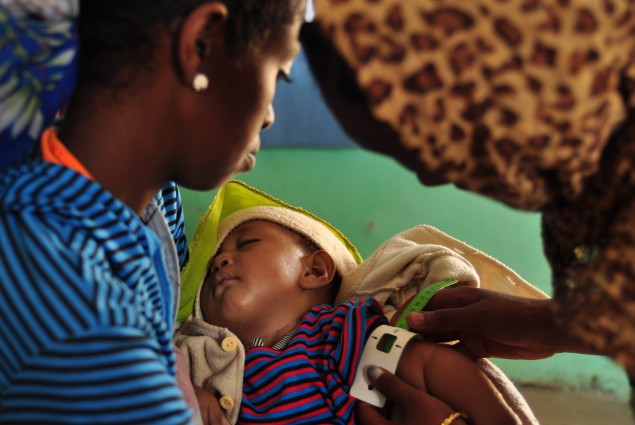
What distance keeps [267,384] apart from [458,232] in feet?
3.31

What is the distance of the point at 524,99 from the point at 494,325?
2.15ft

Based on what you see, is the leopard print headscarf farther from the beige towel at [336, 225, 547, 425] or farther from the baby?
the beige towel at [336, 225, 547, 425]

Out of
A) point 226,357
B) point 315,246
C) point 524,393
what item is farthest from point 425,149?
point 524,393

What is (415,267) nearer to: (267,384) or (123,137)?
(267,384)

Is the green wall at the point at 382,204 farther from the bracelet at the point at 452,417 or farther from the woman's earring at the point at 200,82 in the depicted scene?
the woman's earring at the point at 200,82

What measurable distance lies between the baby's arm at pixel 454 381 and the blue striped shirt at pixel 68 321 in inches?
21.2

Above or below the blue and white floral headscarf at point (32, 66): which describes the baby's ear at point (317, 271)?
below

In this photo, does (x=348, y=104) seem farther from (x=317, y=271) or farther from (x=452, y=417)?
(x=317, y=271)

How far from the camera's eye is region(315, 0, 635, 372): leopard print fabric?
60 cm

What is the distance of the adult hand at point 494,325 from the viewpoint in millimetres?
1150

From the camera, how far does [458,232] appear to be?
2086 mm

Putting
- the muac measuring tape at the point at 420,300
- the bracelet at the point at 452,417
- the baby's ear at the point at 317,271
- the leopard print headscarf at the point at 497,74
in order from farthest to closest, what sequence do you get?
the baby's ear at the point at 317,271
the muac measuring tape at the point at 420,300
the bracelet at the point at 452,417
the leopard print headscarf at the point at 497,74

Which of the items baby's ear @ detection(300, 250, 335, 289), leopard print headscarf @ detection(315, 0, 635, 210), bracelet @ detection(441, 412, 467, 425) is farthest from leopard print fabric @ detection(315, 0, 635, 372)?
baby's ear @ detection(300, 250, 335, 289)

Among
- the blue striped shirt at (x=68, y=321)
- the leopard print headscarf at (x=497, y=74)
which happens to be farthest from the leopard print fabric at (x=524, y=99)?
the blue striped shirt at (x=68, y=321)
